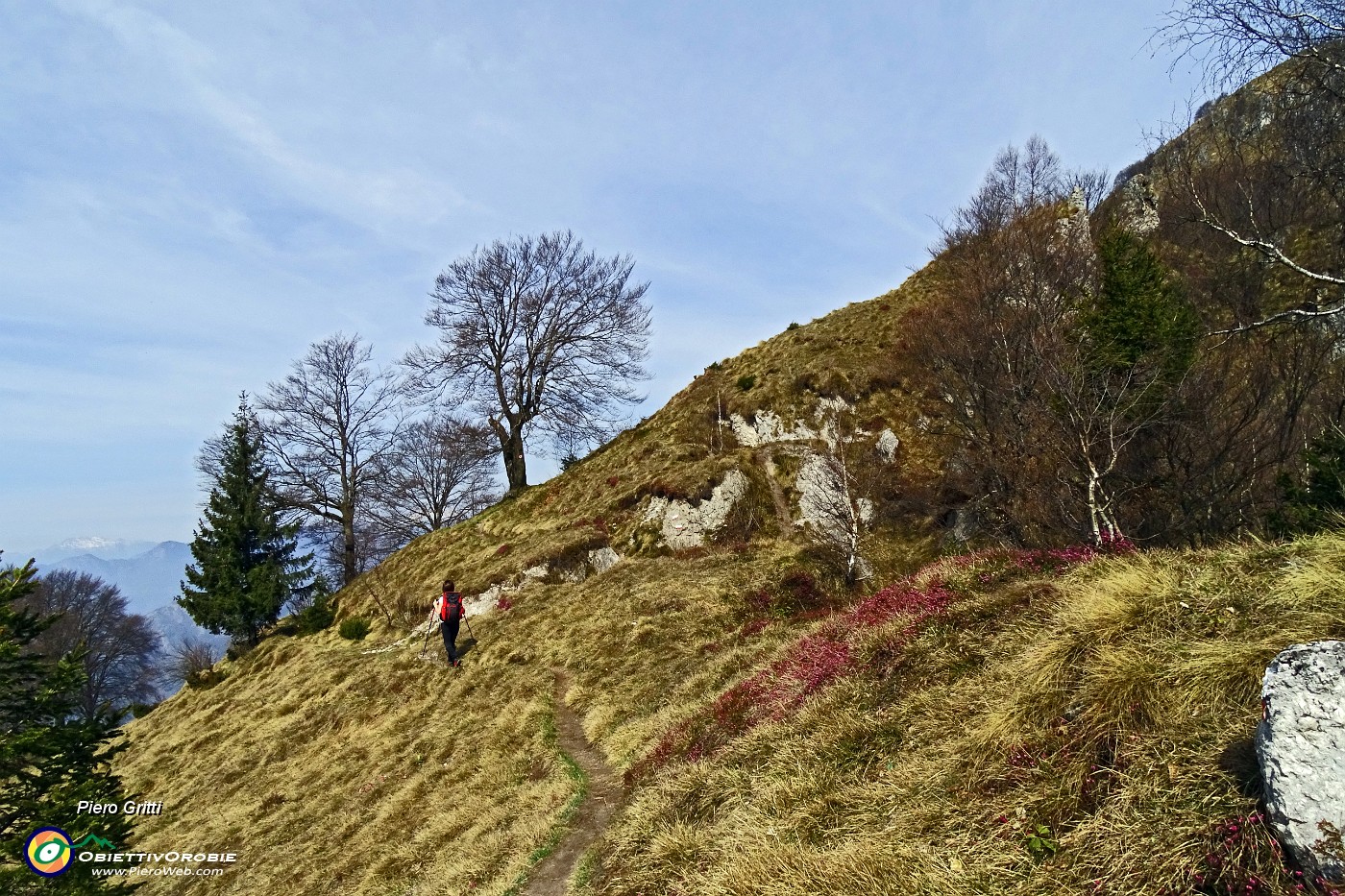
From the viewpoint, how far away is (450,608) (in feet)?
63.0

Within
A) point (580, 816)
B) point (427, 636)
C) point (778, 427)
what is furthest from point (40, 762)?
point (778, 427)

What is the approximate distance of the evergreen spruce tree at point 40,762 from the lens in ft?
44.3

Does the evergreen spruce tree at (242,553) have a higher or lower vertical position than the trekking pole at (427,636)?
higher

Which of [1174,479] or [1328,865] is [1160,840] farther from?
[1174,479]

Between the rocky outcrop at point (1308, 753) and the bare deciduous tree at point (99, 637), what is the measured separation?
239 ft

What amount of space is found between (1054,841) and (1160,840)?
601 mm

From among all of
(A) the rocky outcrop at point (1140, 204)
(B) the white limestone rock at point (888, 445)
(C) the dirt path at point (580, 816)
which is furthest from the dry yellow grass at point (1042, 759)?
(A) the rocky outcrop at point (1140, 204)

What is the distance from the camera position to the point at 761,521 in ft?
82.5

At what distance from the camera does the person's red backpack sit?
19.1 m

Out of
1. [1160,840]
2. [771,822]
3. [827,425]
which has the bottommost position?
[771,822]

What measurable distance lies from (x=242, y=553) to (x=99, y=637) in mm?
40532

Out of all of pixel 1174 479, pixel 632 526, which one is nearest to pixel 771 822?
pixel 1174 479

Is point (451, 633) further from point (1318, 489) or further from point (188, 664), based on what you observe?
point (188, 664)

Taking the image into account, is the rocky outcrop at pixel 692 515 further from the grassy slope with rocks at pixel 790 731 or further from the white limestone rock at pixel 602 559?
the white limestone rock at pixel 602 559
